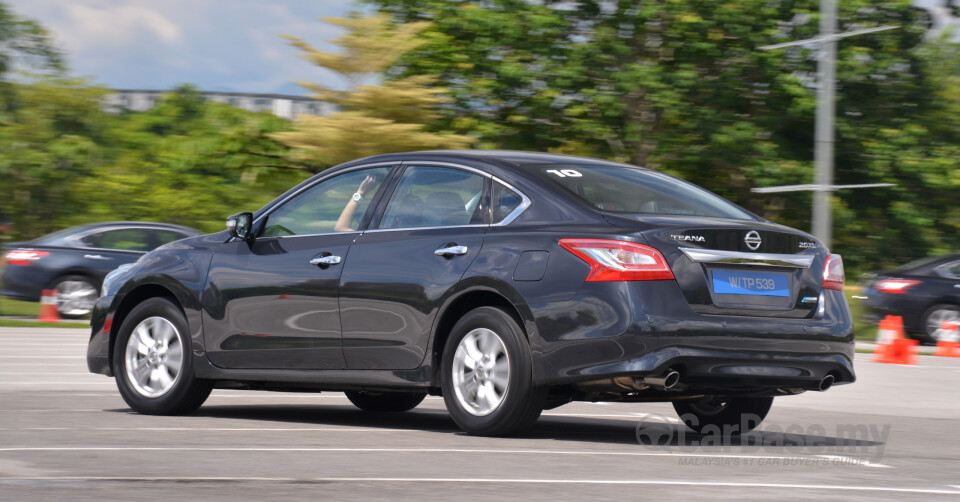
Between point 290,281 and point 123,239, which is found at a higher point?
Answer: point 290,281

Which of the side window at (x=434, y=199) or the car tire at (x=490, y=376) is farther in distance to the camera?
the side window at (x=434, y=199)

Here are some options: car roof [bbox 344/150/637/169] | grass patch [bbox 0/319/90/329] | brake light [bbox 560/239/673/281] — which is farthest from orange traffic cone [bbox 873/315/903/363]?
grass patch [bbox 0/319/90/329]

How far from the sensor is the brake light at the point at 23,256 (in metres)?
22.1

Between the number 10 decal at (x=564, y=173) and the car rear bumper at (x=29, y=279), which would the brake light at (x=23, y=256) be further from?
the number 10 decal at (x=564, y=173)

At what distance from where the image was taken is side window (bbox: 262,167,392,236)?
8164mm

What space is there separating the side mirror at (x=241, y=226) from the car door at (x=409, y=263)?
925 millimetres

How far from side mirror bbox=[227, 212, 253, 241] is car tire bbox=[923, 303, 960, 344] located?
14.9m

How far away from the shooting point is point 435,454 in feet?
21.9

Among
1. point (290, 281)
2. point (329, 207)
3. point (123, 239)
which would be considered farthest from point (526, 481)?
point (123, 239)

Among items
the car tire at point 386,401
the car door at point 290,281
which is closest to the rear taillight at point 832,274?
the car door at point 290,281

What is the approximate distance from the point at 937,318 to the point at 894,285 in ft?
2.59

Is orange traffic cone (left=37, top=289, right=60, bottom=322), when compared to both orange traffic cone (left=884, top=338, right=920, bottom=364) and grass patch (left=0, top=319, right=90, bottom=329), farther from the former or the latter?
orange traffic cone (left=884, top=338, right=920, bottom=364)

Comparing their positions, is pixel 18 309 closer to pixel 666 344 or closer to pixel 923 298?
pixel 923 298

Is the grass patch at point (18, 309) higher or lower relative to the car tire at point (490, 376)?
lower
